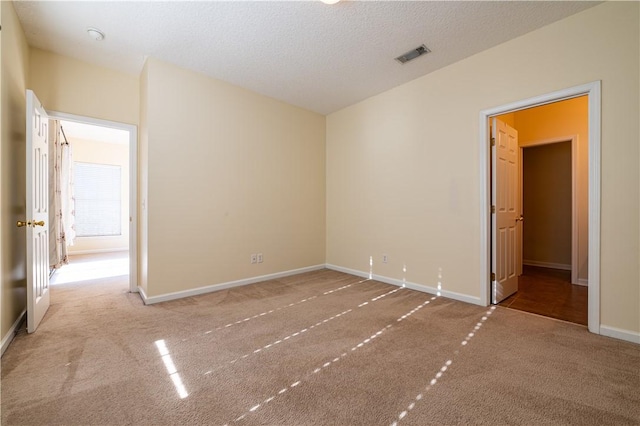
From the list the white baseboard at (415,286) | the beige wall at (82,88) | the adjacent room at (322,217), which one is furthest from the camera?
the white baseboard at (415,286)

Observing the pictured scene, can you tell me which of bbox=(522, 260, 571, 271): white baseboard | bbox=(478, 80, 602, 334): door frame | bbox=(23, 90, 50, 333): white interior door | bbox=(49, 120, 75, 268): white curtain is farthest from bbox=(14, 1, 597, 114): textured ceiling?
bbox=(522, 260, 571, 271): white baseboard

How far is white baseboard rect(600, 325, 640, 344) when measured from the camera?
7.20 feet

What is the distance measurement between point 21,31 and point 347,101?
3752 mm

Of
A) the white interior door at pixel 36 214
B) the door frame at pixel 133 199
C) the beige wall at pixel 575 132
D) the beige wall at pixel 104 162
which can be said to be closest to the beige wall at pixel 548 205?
the beige wall at pixel 575 132

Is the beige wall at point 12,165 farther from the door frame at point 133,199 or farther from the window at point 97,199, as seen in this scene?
the window at point 97,199

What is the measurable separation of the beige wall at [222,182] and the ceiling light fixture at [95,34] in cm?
48

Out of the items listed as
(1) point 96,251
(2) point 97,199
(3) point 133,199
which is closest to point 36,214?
(3) point 133,199

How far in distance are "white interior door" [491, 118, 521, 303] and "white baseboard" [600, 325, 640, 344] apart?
0.91m

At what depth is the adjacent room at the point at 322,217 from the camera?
1686 mm

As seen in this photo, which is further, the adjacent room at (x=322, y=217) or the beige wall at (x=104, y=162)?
the beige wall at (x=104, y=162)

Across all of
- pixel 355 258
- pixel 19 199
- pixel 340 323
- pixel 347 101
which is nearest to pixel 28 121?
pixel 19 199

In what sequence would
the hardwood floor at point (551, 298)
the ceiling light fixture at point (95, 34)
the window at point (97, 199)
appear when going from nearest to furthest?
the ceiling light fixture at point (95, 34)
the hardwood floor at point (551, 298)
the window at point (97, 199)

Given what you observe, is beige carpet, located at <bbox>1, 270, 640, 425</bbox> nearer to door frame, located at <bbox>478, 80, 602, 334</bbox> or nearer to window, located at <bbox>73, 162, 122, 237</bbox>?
door frame, located at <bbox>478, 80, 602, 334</bbox>

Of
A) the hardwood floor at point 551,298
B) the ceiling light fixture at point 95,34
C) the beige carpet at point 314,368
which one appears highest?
the ceiling light fixture at point 95,34
